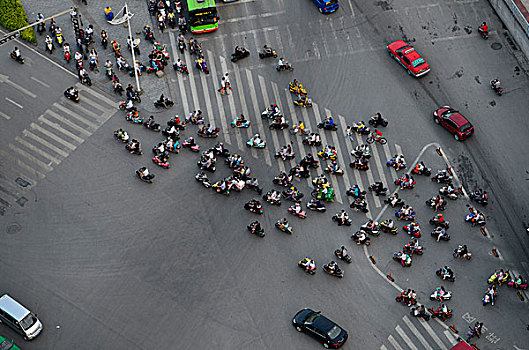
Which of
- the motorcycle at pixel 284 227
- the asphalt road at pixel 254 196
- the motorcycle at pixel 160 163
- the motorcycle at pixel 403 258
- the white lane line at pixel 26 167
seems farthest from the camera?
the motorcycle at pixel 160 163

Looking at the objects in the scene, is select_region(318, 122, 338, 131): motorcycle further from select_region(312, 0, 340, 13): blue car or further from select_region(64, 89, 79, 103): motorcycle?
select_region(64, 89, 79, 103): motorcycle

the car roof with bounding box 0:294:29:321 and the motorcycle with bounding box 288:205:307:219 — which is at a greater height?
the car roof with bounding box 0:294:29:321

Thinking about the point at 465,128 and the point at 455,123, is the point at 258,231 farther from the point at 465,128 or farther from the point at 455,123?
the point at 465,128

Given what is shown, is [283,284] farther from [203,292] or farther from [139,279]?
[139,279]

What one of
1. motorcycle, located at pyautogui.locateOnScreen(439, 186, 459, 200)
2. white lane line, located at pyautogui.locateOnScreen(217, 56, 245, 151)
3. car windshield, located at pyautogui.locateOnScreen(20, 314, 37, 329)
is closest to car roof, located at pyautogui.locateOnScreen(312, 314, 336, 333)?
motorcycle, located at pyautogui.locateOnScreen(439, 186, 459, 200)

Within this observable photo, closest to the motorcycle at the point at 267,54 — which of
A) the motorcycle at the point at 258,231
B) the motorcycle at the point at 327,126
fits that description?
the motorcycle at the point at 327,126

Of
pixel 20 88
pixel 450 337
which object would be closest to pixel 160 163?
pixel 20 88

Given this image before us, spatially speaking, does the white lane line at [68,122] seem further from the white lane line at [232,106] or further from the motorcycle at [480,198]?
the motorcycle at [480,198]
